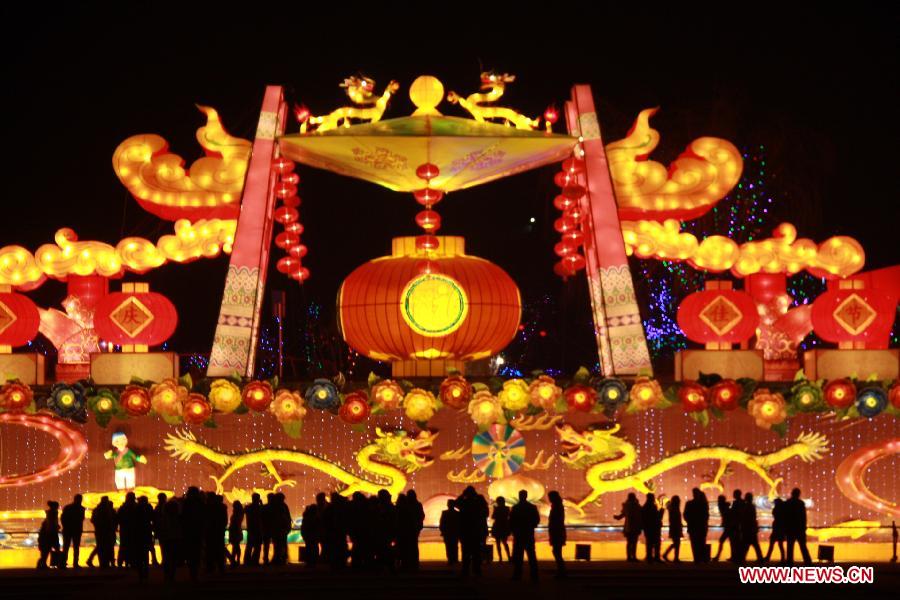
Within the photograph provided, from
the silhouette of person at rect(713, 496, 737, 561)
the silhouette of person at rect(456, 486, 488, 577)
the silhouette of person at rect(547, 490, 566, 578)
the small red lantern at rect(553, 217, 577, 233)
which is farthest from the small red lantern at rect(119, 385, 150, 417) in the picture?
the silhouette of person at rect(713, 496, 737, 561)

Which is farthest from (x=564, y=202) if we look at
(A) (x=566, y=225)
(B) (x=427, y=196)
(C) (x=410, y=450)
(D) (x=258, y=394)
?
(D) (x=258, y=394)

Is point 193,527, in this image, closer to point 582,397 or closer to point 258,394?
point 258,394

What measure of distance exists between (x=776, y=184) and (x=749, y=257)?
20.5 ft

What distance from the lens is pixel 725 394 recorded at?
28609 millimetres

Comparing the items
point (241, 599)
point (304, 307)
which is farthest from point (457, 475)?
point (304, 307)

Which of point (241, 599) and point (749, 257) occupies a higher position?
point (749, 257)

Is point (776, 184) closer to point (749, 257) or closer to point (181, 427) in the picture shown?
point (749, 257)

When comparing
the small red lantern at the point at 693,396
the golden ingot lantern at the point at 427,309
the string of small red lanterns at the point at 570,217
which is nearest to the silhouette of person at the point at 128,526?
the golden ingot lantern at the point at 427,309

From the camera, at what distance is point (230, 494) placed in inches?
1141

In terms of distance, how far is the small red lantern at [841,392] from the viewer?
94.0ft

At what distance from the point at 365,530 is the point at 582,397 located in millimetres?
5790

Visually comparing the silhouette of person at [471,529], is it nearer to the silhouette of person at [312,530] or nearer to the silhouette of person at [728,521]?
the silhouette of person at [312,530]

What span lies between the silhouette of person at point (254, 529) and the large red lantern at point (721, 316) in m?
7.57

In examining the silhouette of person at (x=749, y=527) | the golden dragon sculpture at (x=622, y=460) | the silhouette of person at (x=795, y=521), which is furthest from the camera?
the golden dragon sculpture at (x=622, y=460)
